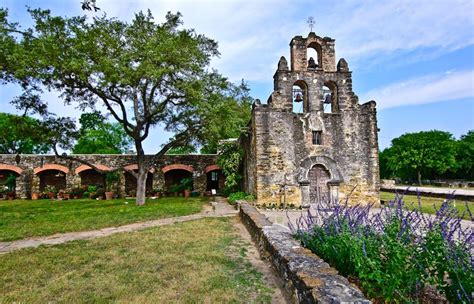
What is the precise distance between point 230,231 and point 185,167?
45.3ft

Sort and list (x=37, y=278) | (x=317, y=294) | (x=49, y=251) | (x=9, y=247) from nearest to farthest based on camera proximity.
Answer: (x=317, y=294), (x=37, y=278), (x=49, y=251), (x=9, y=247)

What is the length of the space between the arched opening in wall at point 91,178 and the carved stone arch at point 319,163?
1539 cm

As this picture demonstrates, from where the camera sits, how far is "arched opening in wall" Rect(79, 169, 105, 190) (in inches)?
862

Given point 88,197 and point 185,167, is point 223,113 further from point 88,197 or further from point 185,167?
point 88,197

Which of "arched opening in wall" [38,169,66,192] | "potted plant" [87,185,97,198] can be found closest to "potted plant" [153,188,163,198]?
"potted plant" [87,185,97,198]

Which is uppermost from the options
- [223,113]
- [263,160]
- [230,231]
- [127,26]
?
[127,26]

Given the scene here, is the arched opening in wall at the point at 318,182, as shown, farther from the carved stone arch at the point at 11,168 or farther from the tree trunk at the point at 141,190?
the carved stone arch at the point at 11,168

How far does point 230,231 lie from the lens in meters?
7.92

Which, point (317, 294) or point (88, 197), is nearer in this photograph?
point (317, 294)

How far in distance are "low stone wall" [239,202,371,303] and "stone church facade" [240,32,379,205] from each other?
7.70 meters

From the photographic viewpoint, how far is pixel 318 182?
44.4 feet

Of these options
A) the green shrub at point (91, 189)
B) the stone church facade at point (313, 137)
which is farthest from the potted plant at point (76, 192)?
the stone church facade at point (313, 137)

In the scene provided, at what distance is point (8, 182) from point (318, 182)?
21.2 metres

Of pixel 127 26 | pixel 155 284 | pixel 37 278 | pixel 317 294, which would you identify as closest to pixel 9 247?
pixel 37 278
